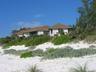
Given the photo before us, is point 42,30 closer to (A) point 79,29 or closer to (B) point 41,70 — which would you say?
(A) point 79,29

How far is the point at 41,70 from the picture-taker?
14.7 meters

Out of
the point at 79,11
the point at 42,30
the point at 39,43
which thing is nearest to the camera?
the point at 39,43

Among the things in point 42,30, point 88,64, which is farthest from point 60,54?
point 42,30

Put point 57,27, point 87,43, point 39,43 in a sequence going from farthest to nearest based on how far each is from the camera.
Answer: point 57,27
point 39,43
point 87,43

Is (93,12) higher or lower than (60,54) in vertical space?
higher

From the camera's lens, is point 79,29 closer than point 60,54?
No

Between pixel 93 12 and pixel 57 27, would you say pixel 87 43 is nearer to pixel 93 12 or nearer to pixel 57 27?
pixel 93 12

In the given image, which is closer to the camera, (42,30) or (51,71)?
(51,71)

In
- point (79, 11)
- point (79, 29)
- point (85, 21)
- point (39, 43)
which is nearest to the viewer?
point (79, 29)

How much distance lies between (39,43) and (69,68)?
26.5 meters

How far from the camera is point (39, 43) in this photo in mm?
41062

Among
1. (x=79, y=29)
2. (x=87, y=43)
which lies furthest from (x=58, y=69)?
(x=79, y=29)

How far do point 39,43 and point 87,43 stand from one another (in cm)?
999

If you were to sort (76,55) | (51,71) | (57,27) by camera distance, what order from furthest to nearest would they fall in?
(57,27) < (76,55) < (51,71)
